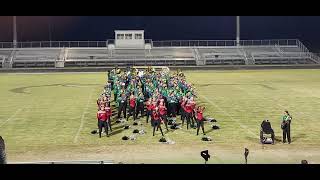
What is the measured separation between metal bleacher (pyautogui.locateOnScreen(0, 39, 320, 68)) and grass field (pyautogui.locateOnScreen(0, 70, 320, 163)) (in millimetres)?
20096

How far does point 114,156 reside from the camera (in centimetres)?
1185

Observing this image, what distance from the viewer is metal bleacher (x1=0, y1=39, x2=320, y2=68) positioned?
46.2 m

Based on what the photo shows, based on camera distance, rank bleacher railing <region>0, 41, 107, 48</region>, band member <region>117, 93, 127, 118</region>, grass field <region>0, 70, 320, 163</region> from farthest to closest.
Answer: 1. bleacher railing <region>0, 41, 107, 48</region>
2. band member <region>117, 93, 127, 118</region>
3. grass field <region>0, 70, 320, 163</region>

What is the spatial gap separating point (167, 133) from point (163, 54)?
110 ft

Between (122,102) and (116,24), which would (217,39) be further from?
(122,102)

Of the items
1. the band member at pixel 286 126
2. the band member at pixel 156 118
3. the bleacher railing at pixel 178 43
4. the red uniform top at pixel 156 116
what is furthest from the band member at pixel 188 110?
the bleacher railing at pixel 178 43

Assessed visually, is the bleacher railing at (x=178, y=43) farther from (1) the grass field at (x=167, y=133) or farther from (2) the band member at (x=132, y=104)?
(2) the band member at (x=132, y=104)

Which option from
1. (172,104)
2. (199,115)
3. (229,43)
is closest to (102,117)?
(199,115)

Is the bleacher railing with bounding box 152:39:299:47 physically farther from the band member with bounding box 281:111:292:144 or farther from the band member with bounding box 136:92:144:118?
the band member with bounding box 281:111:292:144

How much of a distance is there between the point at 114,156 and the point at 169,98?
527 centimetres

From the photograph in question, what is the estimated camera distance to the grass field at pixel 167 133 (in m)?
11.9

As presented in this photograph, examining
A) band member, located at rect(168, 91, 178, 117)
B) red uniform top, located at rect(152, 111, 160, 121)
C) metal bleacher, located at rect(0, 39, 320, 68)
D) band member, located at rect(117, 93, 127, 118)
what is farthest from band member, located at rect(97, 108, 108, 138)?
metal bleacher, located at rect(0, 39, 320, 68)

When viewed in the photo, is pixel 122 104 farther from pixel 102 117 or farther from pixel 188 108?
pixel 102 117
